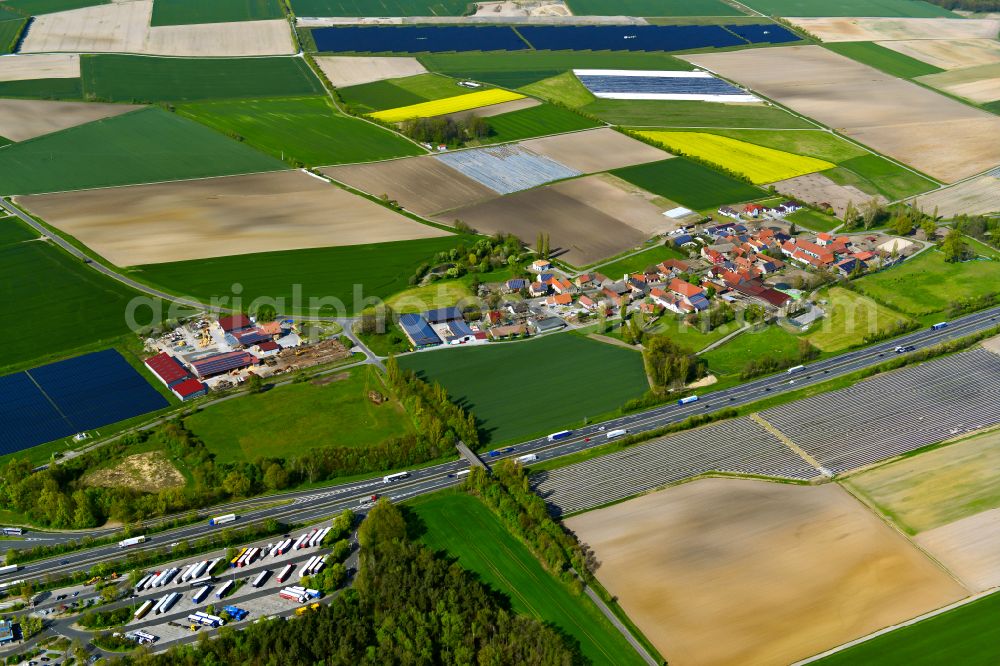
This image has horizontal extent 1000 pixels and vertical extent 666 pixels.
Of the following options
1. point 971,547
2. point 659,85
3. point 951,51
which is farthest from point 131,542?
point 951,51

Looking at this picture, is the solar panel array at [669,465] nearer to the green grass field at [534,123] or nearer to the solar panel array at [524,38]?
the green grass field at [534,123]

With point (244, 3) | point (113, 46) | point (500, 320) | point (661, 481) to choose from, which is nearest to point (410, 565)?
point (661, 481)

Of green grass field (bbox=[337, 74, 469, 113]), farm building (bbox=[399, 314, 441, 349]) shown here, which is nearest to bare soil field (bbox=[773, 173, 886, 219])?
green grass field (bbox=[337, 74, 469, 113])

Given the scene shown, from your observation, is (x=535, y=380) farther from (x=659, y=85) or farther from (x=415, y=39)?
(x=415, y=39)

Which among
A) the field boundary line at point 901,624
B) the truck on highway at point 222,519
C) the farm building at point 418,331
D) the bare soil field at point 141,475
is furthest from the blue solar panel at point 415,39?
the field boundary line at point 901,624

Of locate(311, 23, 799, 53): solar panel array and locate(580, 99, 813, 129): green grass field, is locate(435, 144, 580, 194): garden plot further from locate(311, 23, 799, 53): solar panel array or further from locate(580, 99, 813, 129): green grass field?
locate(311, 23, 799, 53): solar panel array

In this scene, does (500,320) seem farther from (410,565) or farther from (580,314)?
(410,565)
